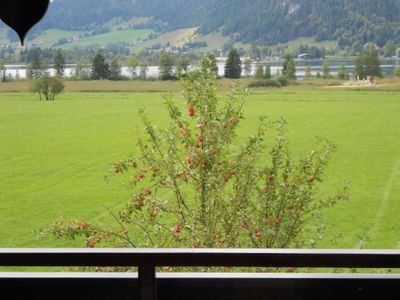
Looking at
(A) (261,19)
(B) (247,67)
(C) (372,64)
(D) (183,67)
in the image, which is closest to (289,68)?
(B) (247,67)

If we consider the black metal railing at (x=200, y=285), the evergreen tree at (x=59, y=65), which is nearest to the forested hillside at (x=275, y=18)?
the evergreen tree at (x=59, y=65)

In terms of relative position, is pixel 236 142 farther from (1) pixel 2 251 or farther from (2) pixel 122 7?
(2) pixel 122 7

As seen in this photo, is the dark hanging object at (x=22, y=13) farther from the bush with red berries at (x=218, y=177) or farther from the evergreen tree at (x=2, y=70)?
the evergreen tree at (x=2, y=70)

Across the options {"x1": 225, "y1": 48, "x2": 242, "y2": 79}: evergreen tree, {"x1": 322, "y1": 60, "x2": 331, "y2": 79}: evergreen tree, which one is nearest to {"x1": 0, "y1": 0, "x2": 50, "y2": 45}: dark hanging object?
{"x1": 225, "y1": 48, "x2": 242, "y2": 79}: evergreen tree

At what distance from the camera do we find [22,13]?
65 centimetres

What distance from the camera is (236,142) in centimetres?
339

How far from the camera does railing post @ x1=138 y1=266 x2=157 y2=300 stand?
94cm

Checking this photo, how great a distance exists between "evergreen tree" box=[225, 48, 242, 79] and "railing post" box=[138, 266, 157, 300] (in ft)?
16.7

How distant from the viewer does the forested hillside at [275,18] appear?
807 cm

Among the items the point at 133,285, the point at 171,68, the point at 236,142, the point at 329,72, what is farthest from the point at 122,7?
the point at 133,285

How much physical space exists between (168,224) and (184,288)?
2.46 meters

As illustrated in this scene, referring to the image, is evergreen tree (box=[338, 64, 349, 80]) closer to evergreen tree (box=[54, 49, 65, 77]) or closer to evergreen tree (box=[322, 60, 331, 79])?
evergreen tree (box=[322, 60, 331, 79])

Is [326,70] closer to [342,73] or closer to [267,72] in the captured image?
[342,73]

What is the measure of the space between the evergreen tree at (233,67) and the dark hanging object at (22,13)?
5.34m
